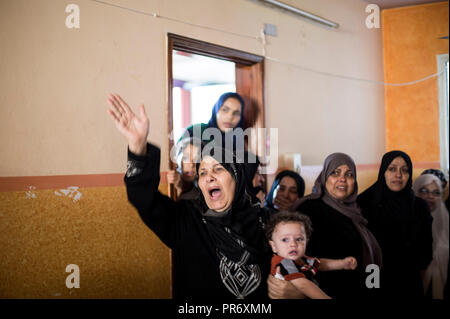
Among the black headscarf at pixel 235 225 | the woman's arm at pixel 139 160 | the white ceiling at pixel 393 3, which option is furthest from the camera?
the white ceiling at pixel 393 3

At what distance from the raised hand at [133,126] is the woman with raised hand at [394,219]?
1.31 metres

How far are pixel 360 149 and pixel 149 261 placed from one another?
4.99 feet

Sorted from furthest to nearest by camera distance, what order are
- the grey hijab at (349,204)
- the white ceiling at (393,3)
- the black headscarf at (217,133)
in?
the white ceiling at (393,3)
the black headscarf at (217,133)
the grey hijab at (349,204)

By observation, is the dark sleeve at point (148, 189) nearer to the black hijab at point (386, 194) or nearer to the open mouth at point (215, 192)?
the open mouth at point (215, 192)

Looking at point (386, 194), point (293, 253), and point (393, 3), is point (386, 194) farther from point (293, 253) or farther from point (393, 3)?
point (393, 3)

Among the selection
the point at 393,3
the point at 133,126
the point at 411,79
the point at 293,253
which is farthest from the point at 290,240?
the point at 393,3

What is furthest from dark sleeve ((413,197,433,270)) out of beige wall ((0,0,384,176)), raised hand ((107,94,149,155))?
raised hand ((107,94,149,155))

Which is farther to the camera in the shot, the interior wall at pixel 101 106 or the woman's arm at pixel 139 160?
the interior wall at pixel 101 106

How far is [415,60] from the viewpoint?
2.26 metres

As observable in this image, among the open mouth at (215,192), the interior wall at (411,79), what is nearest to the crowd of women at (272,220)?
the open mouth at (215,192)

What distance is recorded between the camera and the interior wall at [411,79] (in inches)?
85.1

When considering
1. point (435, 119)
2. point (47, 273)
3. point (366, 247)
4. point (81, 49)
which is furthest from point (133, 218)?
point (435, 119)

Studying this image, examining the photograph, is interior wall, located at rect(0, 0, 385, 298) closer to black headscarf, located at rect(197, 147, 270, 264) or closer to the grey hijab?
the grey hijab

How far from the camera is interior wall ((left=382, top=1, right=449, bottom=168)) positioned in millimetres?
2162
